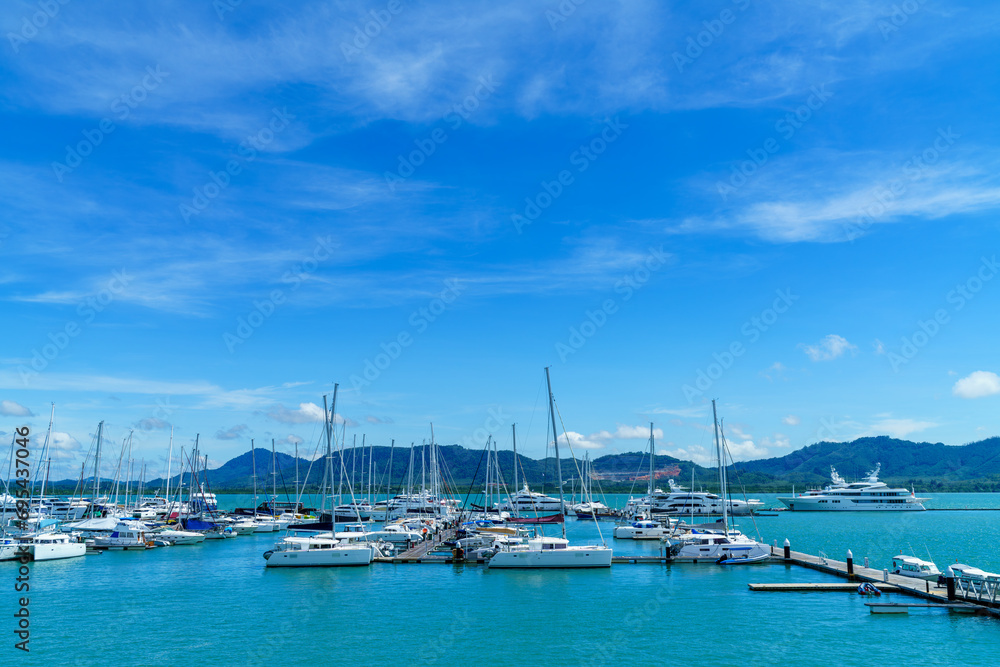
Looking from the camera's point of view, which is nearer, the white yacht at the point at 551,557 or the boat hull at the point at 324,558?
the white yacht at the point at 551,557

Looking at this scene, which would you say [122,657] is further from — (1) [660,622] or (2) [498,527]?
(2) [498,527]

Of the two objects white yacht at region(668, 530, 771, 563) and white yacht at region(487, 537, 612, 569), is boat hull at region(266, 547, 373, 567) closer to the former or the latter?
white yacht at region(487, 537, 612, 569)

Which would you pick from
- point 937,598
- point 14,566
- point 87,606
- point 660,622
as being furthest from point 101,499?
point 937,598

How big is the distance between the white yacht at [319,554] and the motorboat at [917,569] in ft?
133

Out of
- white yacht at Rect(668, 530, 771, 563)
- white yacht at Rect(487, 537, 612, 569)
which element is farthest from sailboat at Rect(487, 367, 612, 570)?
white yacht at Rect(668, 530, 771, 563)

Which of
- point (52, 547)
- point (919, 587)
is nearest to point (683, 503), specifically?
point (919, 587)

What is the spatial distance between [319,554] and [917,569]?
44581 mm

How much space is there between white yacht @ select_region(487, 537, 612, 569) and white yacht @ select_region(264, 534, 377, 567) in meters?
11.3

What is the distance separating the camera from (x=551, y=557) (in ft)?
183

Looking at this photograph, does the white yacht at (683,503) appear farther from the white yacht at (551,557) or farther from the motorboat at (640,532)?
the white yacht at (551,557)

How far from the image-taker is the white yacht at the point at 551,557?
56062 millimetres

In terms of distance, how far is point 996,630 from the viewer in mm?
35156

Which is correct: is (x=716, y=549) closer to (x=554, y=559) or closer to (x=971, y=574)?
(x=554, y=559)

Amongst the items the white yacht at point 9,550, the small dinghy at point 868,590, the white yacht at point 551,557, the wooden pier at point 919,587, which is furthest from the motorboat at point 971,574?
the white yacht at point 9,550
